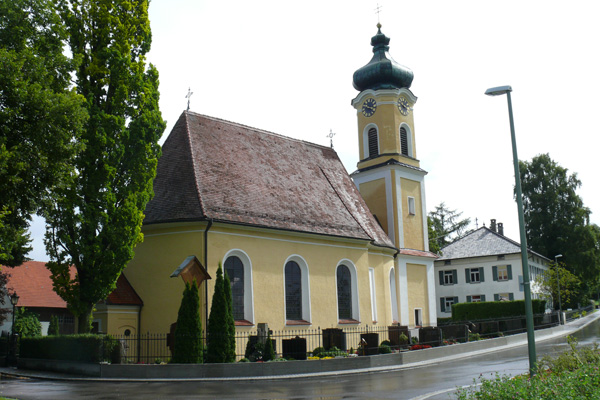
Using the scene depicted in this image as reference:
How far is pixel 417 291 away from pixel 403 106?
1160 centimetres

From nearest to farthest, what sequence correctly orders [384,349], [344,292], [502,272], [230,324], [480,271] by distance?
[230,324] → [384,349] → [344,292] → [502,272] → [480,271]

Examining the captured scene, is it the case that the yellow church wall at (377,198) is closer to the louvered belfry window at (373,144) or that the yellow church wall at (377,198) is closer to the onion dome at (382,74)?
the louvered belfry window at (373,144)

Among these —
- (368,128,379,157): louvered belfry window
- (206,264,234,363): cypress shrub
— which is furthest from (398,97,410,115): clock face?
(206,264,234,363): cypress shrub

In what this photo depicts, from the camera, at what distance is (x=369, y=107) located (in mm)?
36031

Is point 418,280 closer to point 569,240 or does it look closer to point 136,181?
point 136,181

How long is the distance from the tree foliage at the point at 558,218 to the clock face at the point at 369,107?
34251mm

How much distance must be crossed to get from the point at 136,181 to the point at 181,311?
15.9 feet

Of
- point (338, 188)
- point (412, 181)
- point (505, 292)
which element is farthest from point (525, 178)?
point (338, 188)

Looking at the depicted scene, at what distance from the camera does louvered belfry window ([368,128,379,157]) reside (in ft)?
118

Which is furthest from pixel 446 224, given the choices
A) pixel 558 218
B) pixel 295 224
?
pixel 295 224

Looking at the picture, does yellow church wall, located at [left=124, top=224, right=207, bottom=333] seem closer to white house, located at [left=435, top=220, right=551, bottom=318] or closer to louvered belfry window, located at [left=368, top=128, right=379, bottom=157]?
louvered belfry window, located at [left=368, top=128, right=379, bottom=157]

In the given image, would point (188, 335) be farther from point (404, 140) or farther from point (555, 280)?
point (555, 280)

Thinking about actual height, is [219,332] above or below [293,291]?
below

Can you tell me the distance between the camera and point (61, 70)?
16203mm
